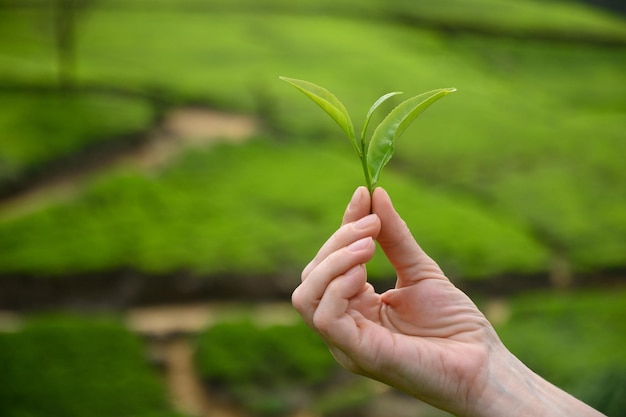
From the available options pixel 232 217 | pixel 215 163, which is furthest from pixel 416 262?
pixel 215 163

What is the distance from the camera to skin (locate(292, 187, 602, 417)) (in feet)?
2.66

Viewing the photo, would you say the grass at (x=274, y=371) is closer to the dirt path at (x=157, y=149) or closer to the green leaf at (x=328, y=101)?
the dirt path at (x=157, y=149)

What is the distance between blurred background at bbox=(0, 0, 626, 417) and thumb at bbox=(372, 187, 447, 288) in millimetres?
884

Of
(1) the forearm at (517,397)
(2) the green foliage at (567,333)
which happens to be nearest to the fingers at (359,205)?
(1) the forearm at (517,397)

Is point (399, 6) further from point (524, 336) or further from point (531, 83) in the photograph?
point (524, 336)

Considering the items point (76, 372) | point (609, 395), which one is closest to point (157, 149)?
point (76, 372)

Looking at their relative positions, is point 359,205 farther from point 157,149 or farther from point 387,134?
point 157,149

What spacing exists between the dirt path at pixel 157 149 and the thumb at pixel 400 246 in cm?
239

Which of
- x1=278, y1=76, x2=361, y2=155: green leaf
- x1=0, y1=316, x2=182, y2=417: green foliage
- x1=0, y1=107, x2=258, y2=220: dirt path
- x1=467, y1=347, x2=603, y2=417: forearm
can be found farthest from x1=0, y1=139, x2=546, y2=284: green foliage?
x1=278, y1=76, x2=361, y2=155: green leaf

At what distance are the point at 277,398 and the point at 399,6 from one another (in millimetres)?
4830

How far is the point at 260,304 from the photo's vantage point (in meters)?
2.66

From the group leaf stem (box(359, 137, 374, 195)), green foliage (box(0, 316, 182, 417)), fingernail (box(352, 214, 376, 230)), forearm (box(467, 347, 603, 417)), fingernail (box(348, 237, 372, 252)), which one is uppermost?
leaf stem (box(359, 137, 374, 195))

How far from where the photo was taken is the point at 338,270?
31.6 inches

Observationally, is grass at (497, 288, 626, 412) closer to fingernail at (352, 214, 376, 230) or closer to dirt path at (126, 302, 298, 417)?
dirt path at (126, 302, 298, 417)
